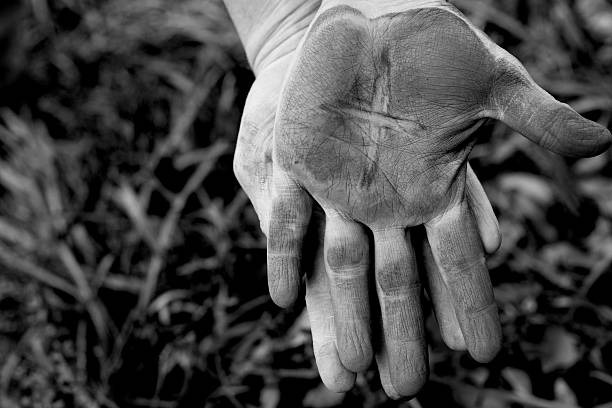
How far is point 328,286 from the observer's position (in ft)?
4.88

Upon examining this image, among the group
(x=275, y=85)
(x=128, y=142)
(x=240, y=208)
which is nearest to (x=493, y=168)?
(x=240, y=208)

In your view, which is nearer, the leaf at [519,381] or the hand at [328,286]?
the hand at [328,286]

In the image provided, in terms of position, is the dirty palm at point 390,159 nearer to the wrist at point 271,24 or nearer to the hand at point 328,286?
the hand at point 328,286

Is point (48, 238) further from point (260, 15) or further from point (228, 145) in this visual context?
point (260, 15)

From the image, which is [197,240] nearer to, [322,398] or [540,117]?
[322,398]

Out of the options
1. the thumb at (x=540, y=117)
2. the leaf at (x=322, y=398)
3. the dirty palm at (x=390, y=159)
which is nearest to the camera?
the thumb at (x=540, y=117)

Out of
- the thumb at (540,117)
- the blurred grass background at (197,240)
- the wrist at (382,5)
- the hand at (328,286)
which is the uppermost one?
the wrist at (382,5)

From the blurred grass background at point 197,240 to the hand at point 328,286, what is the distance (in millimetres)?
466

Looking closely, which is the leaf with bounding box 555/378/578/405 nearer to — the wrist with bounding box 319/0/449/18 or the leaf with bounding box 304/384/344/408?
the leaf with bounding box 304/384/344/408

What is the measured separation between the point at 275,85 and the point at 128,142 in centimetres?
144

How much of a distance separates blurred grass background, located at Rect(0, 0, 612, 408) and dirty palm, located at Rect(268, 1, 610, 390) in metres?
0.57

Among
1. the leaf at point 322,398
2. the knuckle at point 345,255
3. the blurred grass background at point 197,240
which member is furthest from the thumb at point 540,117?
the leaf at point 322,398

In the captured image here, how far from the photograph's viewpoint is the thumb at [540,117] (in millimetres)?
1166

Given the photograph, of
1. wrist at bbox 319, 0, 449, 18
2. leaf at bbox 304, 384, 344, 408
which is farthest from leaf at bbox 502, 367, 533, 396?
wrist at bbox 319, 0, 449, 18
